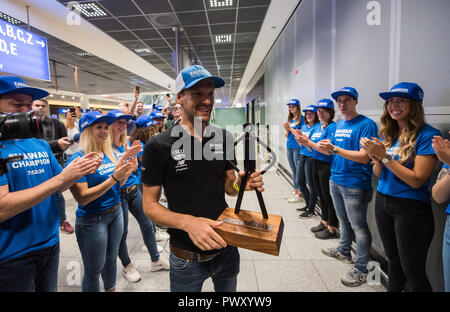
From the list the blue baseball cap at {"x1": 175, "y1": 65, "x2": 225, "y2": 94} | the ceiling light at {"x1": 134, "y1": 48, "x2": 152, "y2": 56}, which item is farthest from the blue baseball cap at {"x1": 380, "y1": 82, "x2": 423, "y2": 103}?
the ceiling light at {"x1": 134, "y1": 48, "x2": 152, "y2": 56}

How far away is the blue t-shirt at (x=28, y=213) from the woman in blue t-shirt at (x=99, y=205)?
22cm

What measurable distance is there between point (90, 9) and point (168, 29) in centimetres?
174

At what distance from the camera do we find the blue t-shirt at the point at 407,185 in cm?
145

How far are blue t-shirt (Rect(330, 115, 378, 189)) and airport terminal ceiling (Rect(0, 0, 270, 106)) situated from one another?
3593mm

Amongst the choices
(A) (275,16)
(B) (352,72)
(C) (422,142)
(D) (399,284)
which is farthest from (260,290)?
(A) (275,16)

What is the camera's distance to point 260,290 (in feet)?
6.72

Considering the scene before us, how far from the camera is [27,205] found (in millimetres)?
1039

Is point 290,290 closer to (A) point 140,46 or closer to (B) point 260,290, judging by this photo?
(B) point 260,290

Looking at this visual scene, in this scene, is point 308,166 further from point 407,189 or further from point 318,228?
point 407,189

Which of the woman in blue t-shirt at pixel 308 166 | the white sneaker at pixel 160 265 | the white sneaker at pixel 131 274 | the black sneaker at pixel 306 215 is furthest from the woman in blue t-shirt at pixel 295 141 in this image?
the white sneaker at pixel 131 274

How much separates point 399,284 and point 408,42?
77.4 inches

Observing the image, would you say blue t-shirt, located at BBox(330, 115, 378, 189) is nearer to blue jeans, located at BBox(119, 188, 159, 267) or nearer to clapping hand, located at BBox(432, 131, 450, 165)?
clapping hand, located at BBox(432, 131, 450, 165)

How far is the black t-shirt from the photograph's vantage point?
1049mm

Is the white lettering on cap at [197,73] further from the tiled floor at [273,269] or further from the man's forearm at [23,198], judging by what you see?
the tiled floor at [273,269]
